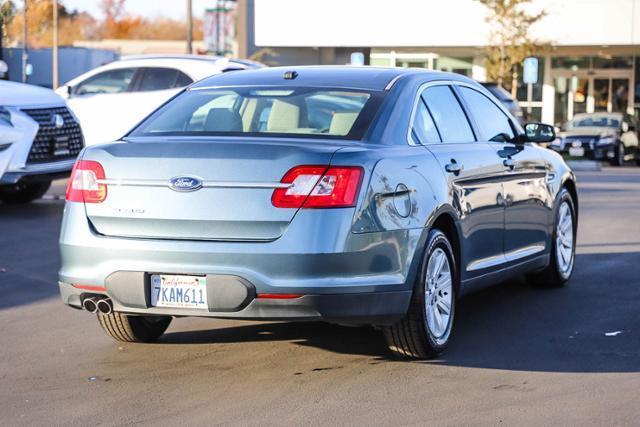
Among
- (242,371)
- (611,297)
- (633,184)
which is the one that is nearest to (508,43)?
(633,184)

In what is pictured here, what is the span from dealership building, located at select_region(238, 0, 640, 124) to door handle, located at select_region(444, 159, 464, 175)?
114 ft

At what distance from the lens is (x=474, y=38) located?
1676 inches

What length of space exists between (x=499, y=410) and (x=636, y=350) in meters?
1.64

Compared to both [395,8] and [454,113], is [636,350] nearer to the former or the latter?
[454,113]

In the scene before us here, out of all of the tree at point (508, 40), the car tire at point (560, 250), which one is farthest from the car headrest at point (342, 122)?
the tree at point (508, 40)

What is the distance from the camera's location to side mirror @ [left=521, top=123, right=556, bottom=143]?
8.76m

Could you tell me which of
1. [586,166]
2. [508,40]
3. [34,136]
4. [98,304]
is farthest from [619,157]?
[98,304]

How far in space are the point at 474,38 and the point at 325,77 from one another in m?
36.0

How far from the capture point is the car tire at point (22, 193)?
15.0 meters

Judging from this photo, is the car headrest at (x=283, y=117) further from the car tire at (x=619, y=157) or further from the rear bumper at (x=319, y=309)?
the car tire at (x=619, y=157)

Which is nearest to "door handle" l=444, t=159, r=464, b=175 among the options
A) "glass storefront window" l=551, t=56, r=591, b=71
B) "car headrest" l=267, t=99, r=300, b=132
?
"car headrest" l=267, t=99, r=300, b=132

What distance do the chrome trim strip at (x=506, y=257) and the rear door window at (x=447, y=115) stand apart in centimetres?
75

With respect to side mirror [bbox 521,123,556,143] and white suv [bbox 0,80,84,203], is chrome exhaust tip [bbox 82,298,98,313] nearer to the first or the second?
side mirror [bbox 521,123,556,143]

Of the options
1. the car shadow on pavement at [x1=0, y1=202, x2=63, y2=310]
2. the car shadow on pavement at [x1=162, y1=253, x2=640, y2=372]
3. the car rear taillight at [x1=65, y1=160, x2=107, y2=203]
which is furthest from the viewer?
the car shadow on pavement at [x1=0, y1=202, x2=63, y2=310]
